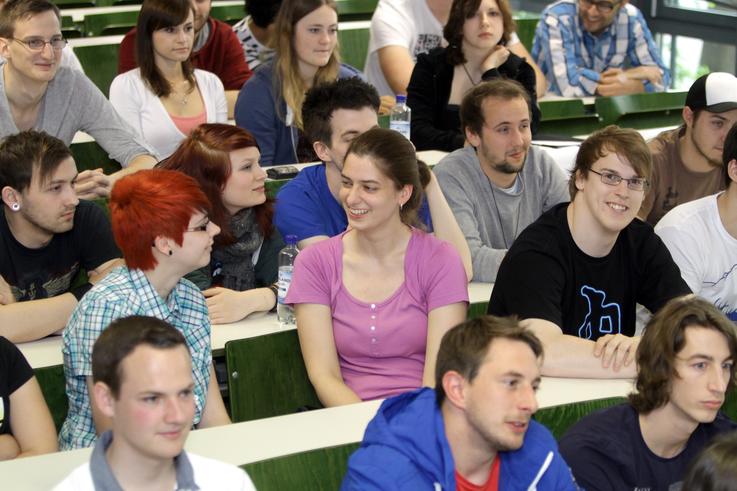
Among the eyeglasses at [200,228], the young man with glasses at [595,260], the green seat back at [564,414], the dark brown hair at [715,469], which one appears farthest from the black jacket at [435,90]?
the dark brown hair at [715,469]

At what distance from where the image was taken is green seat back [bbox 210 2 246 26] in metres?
7.11

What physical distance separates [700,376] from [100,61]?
403cm

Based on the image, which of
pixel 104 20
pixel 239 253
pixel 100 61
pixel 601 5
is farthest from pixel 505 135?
pixel 104 20

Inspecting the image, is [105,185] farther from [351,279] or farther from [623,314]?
[623,314]

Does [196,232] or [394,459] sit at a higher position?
[196,232]

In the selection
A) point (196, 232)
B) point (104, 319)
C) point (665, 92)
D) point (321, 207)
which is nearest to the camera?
point (104, 319)

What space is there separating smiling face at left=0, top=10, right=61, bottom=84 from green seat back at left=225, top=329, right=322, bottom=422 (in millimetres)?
1510

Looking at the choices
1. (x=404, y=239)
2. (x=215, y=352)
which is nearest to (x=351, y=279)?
(x=404, y=239)

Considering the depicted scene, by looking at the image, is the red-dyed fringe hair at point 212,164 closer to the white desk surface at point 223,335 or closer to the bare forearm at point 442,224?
the white desk surface at point 223,335

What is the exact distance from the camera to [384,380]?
9.64 feet

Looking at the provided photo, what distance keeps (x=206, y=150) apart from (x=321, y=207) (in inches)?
16.3

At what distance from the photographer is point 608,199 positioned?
2.92 m

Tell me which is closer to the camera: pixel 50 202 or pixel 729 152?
pixel 50 202

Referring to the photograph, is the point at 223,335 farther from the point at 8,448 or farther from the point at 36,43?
the point at 36,43
